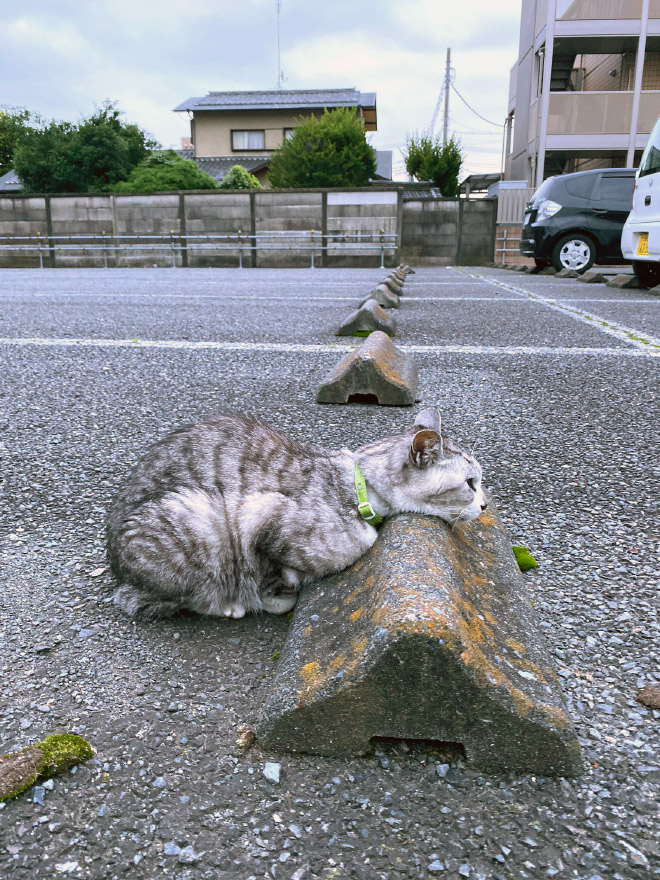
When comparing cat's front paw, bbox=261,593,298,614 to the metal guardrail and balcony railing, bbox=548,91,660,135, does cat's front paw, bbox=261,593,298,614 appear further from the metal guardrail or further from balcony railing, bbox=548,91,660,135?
balcony railing, bbox=548,91,660,135

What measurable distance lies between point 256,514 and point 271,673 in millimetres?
403

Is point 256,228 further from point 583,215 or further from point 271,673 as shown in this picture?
point 271,673

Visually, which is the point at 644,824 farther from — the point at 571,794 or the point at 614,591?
the point at 614,591

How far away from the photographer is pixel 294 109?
33281mm

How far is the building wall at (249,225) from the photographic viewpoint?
19.1 metres

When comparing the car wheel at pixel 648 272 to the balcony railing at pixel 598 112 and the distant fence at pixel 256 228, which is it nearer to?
the balcony railing at pixel 598 112

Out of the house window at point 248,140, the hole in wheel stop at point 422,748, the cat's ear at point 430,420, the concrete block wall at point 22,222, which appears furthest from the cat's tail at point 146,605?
the house window at point 248,140

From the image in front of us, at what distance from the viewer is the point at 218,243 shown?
1952cm

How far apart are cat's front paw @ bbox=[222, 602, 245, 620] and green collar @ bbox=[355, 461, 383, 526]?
366mm

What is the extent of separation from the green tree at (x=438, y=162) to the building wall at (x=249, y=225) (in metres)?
11.9

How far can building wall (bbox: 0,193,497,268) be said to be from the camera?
1914cm

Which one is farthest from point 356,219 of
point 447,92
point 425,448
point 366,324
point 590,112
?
point 447,92

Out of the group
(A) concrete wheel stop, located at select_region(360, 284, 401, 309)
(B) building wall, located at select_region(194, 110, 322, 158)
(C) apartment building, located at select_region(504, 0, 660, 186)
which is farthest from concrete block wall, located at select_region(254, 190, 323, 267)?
(B) building wall, located at select_region(194, 110, 322, 158)

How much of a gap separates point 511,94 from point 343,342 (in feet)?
79.5
